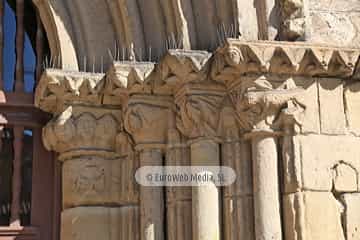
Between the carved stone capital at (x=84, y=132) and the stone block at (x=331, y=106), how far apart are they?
3.44ft

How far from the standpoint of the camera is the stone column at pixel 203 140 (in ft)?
11.2

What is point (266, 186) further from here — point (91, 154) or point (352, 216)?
point (91, 154)

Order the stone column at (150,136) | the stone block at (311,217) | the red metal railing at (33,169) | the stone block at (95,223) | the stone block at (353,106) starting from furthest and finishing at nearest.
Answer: the red metal railing at (33,169) < the stone block at (95,223) < the stone column at (150,136) < the stone block at (353,106) < the stone block at (311,217)

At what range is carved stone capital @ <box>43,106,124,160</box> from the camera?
3.77 meters

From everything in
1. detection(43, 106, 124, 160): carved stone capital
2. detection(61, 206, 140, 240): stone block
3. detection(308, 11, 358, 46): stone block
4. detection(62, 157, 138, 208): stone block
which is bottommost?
detection(61, 206, 140, 240): stone block

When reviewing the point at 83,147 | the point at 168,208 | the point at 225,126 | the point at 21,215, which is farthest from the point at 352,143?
the point at 21,215

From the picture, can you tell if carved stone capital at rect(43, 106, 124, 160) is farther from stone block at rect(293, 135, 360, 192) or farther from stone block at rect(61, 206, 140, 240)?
stone block at rect(293, 135, 360, 192)

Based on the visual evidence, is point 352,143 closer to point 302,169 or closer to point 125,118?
point 302,169

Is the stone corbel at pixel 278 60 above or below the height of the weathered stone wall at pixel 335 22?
below

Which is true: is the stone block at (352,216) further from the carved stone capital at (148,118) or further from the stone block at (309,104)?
the carved stone capital at (148,118)

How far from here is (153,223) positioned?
357 centimetres

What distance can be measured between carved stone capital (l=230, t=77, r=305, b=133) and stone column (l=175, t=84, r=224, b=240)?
0.54 feet

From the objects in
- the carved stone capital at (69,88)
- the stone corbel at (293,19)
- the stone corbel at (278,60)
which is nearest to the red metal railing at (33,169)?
the carved stone capital at (69,88)

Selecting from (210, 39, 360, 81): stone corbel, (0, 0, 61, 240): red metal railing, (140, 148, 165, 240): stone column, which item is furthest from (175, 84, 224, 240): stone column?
(0, 0, 61, 240): red metal railing
